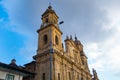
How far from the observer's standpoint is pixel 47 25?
32406 mm

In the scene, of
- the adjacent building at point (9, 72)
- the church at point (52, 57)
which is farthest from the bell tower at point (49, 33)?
the adjacent building at point (9, 72)

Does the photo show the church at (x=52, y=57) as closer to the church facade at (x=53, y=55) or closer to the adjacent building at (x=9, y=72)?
the church facade at (x=53, y=55)

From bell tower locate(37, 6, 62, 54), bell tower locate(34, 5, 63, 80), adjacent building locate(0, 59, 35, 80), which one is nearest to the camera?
adjacent building locate(0, 59, 35, 80)

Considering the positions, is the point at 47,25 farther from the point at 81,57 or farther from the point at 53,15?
the point at 81,57

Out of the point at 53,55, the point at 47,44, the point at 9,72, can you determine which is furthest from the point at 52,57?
the point at 9,72

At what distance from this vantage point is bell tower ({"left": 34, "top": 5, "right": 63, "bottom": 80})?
90.7 ft

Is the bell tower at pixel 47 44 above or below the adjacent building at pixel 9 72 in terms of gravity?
above

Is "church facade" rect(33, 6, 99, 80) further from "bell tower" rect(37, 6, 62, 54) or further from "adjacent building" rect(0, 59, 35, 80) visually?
"adjacent building" rect(0, 59, 35, 80)

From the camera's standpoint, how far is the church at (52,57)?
2777 centimetres

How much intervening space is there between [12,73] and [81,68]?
888 inches

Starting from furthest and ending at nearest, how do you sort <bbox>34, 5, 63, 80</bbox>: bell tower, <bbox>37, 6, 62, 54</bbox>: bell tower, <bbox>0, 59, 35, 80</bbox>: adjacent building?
<bbox>37, 6, 62, 54</bbox>: bell tower
<bbox>34, 5, 63, 80</bbox>: bell tower
<bbox>0, 59, 35, 80</bbox>: adjacent building

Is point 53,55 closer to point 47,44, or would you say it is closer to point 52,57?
point 52,57

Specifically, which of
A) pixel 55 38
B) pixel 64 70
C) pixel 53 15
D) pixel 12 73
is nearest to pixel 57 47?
pixel 55 38

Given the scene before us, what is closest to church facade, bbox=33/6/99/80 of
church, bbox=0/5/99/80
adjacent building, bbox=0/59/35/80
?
church, bbox=0/5/99/80
